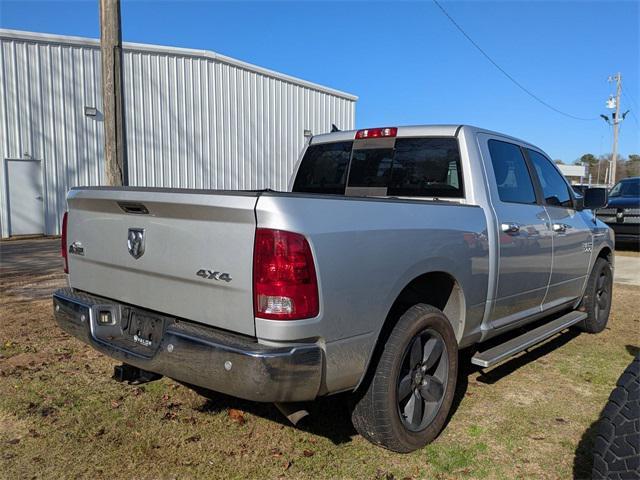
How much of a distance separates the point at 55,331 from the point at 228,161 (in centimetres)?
1416

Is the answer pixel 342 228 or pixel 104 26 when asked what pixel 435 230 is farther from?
pixel 104 26

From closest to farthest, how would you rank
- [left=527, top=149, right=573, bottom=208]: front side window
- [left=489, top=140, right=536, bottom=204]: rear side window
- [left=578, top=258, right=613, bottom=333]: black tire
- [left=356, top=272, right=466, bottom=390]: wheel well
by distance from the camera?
[left=356, top=272, right=466, bottom=390]: wheel well < [left=489, top=140, right=536, bottom=204]: rear side window < [left=527, top=149, right=573, bottom=208]: front side window < [left=578, top=258, right=613, bottom=333]: black tire

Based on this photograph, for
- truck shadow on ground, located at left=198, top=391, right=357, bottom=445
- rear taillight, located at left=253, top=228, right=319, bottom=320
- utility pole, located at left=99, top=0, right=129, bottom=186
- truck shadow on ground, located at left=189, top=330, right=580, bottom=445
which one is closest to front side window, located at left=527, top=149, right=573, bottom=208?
truck shadow on ground, located at left=189, top=330, right=580, bottom=445

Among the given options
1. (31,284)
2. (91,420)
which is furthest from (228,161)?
(91,420)

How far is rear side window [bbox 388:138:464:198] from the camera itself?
3.85 m

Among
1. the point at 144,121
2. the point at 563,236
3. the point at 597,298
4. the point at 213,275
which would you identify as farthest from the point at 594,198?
the point at 144,121

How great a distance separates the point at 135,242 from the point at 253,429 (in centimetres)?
140

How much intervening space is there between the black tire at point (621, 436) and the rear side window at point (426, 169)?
182 centimetres

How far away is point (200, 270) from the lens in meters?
2.59

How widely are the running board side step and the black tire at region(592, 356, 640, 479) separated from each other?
47.9 inches

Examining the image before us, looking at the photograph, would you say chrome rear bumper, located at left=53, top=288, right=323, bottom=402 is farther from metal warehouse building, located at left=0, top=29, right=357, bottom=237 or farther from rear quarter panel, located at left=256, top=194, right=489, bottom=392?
metal warehouse building, located at left=0, top=29, right=357, bottom=237

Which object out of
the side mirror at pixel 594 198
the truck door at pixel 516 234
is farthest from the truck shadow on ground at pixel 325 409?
the side mirror at pixel 594 198

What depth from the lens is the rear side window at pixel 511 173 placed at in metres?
4.04

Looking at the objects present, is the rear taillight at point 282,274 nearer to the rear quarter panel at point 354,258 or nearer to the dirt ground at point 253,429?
the rear quarter panel at point 354,258
